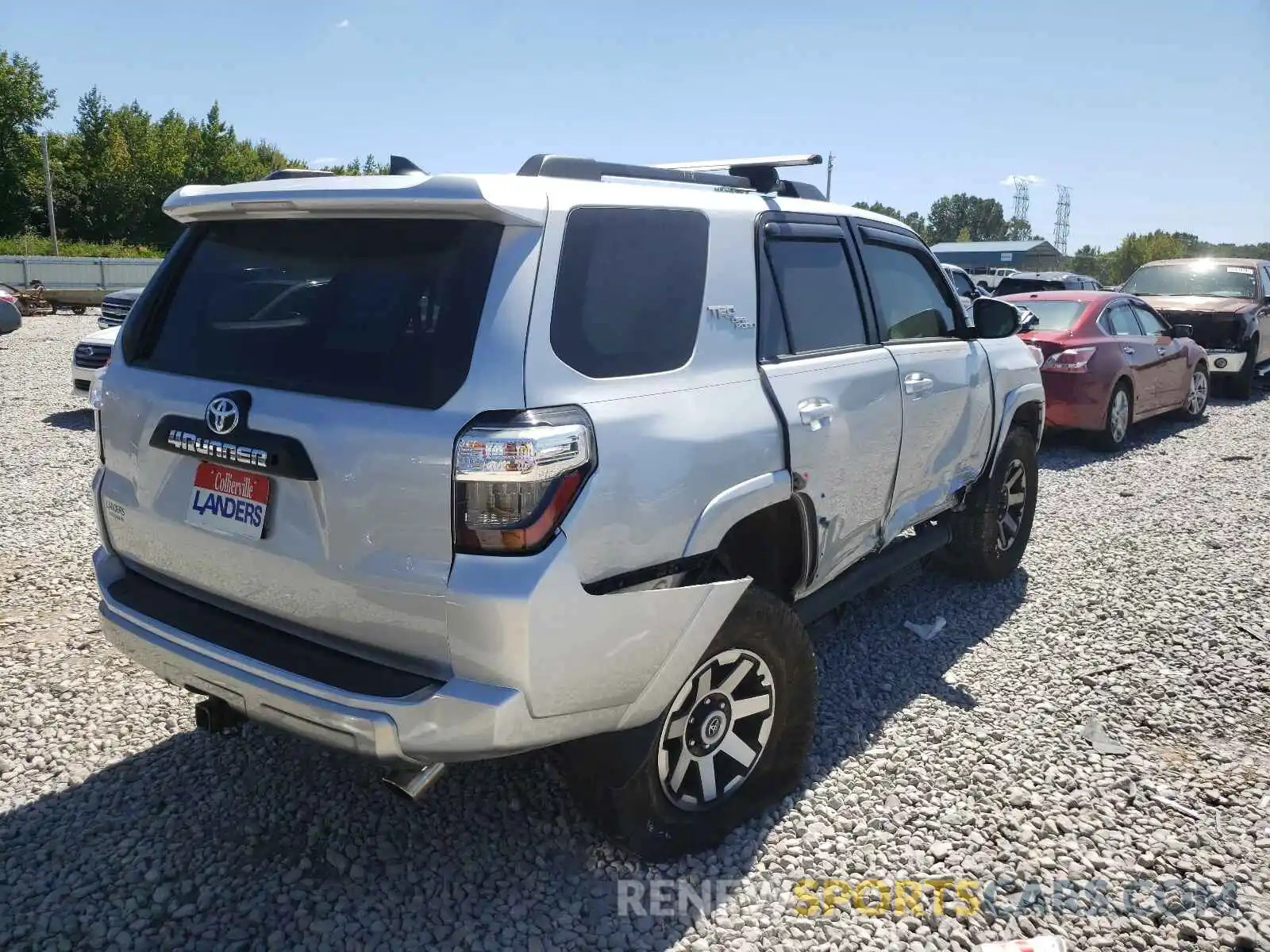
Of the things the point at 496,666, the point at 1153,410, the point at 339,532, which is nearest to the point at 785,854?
the point at 496,666

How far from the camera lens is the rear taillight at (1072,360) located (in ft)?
30.6

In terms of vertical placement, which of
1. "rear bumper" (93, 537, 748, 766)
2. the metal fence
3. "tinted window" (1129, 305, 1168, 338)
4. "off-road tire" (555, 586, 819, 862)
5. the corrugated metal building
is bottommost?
"off-road tire" (555, 586, 819, 862)

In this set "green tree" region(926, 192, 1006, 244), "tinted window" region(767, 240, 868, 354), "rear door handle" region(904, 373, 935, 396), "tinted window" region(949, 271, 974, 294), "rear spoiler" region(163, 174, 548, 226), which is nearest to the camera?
"rear spoiler" region(163, 174, 548, 226)

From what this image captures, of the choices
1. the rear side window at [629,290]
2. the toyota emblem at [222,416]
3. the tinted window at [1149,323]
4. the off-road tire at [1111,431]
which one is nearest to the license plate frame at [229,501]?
the toyota emblem at [222,416]

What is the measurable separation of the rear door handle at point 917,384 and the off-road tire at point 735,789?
4.35 feet

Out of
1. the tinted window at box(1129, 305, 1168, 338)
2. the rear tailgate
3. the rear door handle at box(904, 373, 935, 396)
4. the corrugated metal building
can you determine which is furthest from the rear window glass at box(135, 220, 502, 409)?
the corrugated metal building

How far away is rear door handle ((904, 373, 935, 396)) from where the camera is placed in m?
3.96

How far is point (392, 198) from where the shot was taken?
7.82 ft

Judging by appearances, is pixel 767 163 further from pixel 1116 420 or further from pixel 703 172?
pixel 1116 420

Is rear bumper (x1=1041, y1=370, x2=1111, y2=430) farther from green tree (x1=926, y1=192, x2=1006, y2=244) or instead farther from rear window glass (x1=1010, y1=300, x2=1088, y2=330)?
green tree (x1=926, y1=192, x2=1006, y2=244)

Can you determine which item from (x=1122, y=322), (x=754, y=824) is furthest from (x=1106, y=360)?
(x=754, y=824)

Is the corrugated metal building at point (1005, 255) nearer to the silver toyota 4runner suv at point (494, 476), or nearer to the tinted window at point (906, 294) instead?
the tinted window at point (906, 294)

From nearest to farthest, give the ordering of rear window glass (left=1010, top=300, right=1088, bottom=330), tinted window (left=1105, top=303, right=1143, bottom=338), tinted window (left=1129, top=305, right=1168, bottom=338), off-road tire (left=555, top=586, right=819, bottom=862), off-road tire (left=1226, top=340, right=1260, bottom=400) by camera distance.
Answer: off-road tire (left=555, top=586, right=819, bottom=862)
rear window glass (left=1010, top=300, right=1088, bottom=330)
tinted window (left=1105, top=303, right=1143, bottom=338)
tinted window (left=1129, top=305, right=1168, bottom=338)
off-road tire (left=1226, top=340, right=1260, bottom=400)

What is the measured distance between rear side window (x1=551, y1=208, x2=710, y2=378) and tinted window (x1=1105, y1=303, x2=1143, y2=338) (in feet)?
28.2
